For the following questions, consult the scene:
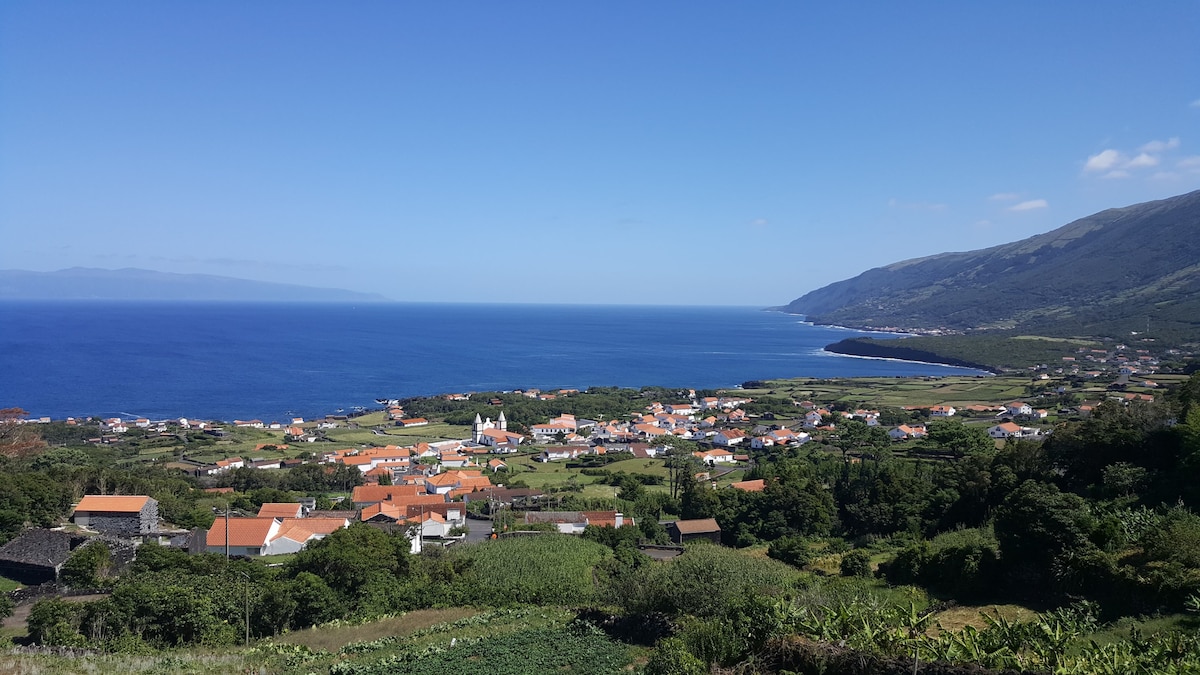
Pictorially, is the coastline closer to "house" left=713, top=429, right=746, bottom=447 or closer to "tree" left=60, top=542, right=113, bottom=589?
"house" left=713, top=429, right=746, bottom=447

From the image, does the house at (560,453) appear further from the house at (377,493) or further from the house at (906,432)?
the house at (906,432)

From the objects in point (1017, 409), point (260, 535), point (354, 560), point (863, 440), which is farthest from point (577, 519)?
point (1017, 409)

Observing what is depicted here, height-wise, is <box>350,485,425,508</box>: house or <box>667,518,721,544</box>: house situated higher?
<box>667,518,721,544</box>: house

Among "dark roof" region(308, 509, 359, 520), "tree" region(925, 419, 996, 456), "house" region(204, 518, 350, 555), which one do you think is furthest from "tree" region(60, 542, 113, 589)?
"tree" region(925, 419, 996, 456)

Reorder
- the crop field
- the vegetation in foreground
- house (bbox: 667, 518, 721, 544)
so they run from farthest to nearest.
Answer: the crop field, house (bbox: 667, 518, 721, 544), the vegetation in foreground

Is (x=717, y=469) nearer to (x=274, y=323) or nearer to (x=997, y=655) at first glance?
(x=997, y=655)

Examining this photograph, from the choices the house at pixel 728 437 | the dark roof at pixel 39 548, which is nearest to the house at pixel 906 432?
the house at pixel 728 437

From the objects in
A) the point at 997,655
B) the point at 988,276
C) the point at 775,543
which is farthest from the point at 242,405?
the point at 988,276
